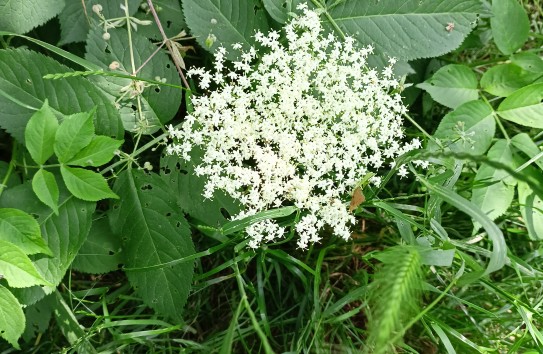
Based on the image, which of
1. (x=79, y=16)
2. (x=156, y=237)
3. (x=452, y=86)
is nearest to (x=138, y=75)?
(x=79, y=16)

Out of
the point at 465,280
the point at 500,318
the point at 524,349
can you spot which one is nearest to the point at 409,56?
the point at 465,280

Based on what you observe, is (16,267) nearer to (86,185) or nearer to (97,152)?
(86,185)

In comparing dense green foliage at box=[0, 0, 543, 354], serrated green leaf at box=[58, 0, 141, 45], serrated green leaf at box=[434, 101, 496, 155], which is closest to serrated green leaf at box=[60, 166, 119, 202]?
dense green foliage at box=[0, 0, 543, 354]

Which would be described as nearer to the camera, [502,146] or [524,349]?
[502,146]

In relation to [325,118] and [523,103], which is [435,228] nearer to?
[325,118]

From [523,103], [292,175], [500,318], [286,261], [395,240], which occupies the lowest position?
[500,318]

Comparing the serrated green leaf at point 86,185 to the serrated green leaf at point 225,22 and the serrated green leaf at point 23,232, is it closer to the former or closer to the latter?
the serrated green leaf at point 23,232
